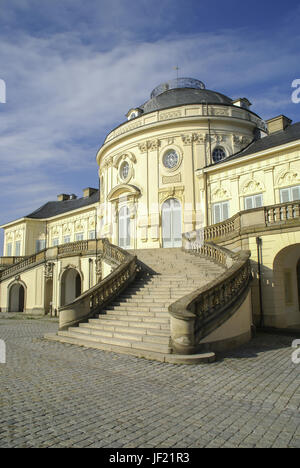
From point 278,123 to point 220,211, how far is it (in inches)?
261

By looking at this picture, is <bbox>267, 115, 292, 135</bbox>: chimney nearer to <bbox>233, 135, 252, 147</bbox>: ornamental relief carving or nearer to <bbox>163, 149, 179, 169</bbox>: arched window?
<bbox>233, 135, 252, 147</bbox>: ornamental relief carving

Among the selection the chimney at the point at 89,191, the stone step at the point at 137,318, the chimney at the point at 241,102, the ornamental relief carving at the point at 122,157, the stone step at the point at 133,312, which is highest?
the chimney at the point at 241,102

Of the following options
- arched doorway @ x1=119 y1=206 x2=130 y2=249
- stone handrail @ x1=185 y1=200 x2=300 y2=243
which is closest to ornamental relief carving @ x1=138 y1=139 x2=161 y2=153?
arched doorway @ x1=119 y1=206 x2=130 y2=249

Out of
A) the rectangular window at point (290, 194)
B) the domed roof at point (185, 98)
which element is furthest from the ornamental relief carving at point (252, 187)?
the domed roof at point (185, 98)

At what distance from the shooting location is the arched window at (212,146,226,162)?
75.7 feet

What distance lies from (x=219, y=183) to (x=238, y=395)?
16.9 meters

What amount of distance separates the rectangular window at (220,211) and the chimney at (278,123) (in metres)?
5.68

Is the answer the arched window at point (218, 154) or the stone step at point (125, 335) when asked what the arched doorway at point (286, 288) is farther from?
Result: the arched window at point (218, 154)

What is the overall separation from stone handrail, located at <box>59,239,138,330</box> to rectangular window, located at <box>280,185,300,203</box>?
8629 millimetres

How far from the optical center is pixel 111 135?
27438 mm

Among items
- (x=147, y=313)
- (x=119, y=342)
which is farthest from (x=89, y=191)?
(x=119, y=342)

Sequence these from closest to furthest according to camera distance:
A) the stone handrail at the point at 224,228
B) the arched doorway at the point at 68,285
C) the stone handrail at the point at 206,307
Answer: the stone handrail at the point at 206,307
the stone handrail at the point at 224,228
the arched doorway at the point at 68,285

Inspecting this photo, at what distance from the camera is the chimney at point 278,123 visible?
69.5 feet

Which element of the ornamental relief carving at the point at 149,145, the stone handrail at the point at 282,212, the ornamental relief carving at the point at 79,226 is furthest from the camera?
the ornamental relief carving at the point at 79,226
